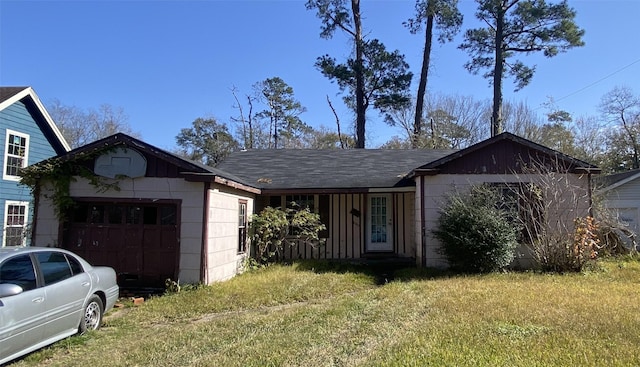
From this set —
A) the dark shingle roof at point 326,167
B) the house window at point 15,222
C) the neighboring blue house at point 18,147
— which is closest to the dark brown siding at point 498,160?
the dark shingle roof at point 326,167

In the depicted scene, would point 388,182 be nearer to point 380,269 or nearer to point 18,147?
point 380,269

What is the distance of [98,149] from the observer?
9422 millimetres

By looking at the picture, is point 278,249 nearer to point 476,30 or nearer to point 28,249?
point 28,249

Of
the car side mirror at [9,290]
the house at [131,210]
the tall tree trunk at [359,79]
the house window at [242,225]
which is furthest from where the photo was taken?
the tall tree trunk at [359,79]

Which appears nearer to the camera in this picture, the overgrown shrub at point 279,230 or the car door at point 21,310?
the car door at point 21,310

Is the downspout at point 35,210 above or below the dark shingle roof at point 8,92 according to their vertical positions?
below

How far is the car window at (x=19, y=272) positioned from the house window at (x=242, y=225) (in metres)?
6.46

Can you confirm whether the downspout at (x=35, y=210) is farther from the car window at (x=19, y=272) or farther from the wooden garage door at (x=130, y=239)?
the car window at (x=19, y=272)

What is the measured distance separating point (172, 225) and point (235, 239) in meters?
2.04

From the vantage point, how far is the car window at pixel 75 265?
601cm

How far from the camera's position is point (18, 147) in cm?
1552

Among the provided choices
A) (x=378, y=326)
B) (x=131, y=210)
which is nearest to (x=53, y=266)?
(x=131, y=210)

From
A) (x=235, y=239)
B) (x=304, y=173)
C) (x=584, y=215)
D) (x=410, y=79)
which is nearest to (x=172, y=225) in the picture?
(x=235, y=239)

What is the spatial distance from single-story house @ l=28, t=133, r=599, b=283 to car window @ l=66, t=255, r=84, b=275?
3.04 meters
